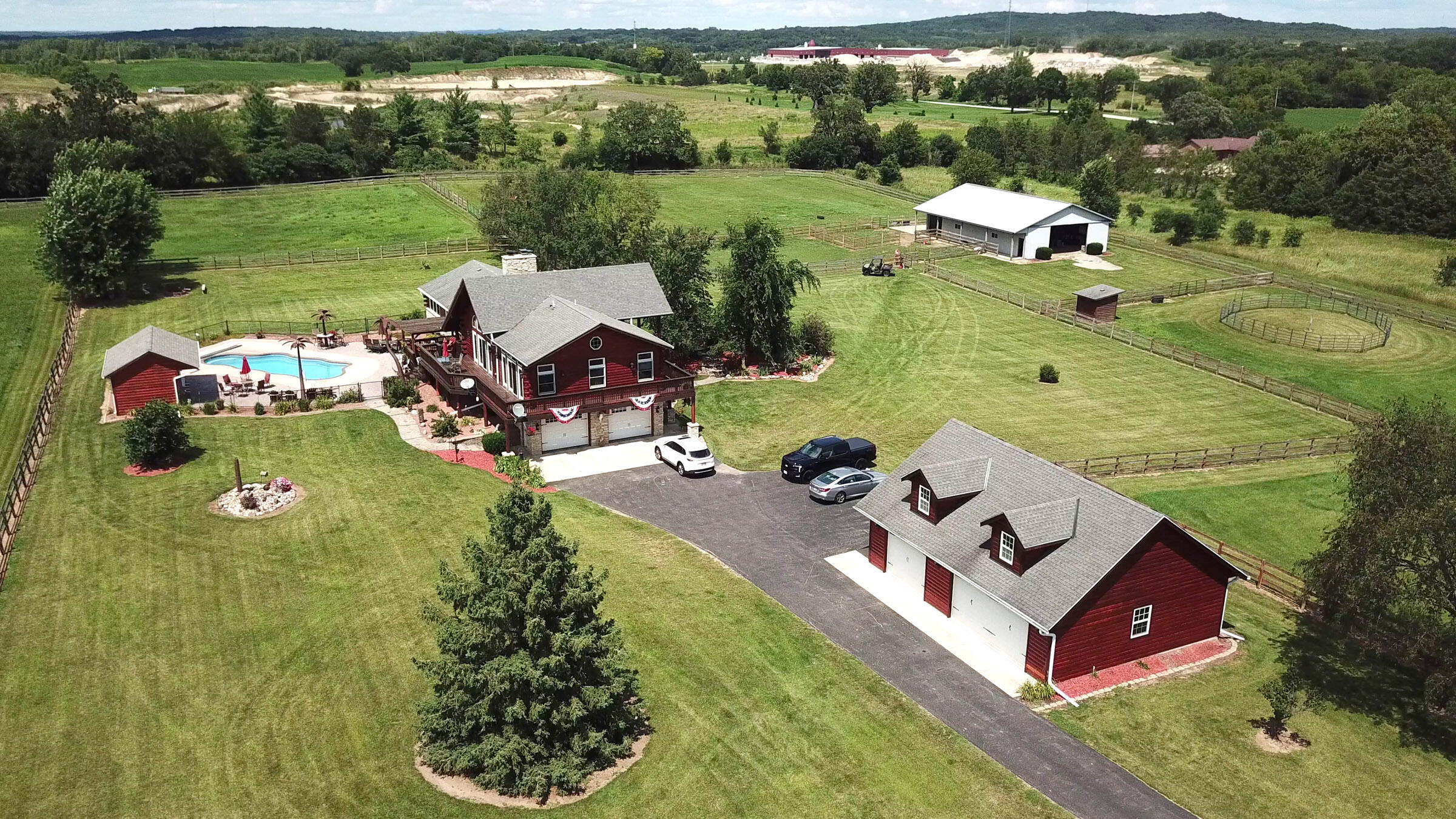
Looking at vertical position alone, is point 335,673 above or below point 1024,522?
below

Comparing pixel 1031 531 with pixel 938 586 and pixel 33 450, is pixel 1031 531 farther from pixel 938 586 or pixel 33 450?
pixel 33 450

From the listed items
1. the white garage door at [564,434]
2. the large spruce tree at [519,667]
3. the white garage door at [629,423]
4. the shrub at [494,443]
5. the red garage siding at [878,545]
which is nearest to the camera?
the large spruce tree at [519,667]

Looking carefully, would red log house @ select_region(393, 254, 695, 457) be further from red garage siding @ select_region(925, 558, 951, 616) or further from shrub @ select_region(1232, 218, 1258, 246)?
shrub @ select_region(1232, 218, 1258, 246)

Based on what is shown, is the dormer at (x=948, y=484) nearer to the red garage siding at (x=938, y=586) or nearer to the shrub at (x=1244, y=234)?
the red garage siding at (x=938, y=586)

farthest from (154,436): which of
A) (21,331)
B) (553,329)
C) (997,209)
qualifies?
(997,209)

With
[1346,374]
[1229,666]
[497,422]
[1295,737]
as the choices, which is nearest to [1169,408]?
[1346,374]

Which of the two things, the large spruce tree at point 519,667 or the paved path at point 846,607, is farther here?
the paved path at point 846,607

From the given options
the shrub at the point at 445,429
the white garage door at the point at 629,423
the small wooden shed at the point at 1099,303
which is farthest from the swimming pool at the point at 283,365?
the small wooden shed at the point at 1099,303
